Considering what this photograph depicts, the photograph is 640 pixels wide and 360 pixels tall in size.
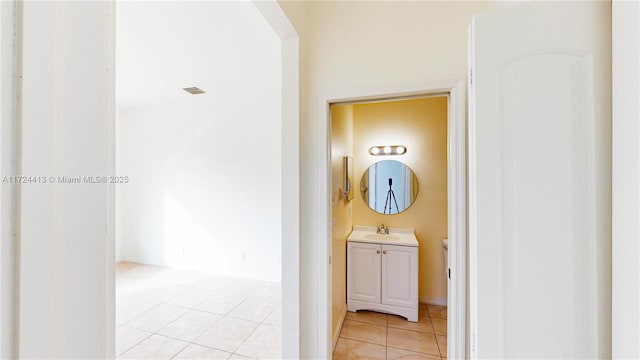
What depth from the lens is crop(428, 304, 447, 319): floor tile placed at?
2.84m

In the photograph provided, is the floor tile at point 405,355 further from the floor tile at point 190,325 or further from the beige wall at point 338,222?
the floor tile at point 190,325

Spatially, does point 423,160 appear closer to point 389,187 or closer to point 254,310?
point 389,187

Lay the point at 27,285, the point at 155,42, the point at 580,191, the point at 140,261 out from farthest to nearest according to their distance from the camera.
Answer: the point at 140,261
the point at 155,42
the point at 580,191
the point at 27,285

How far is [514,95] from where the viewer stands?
38.4 inches

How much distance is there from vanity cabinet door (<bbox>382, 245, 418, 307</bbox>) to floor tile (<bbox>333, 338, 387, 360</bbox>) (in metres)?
0.58

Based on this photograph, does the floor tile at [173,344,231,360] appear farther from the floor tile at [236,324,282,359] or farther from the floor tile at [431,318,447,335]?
the floor tile at [431,318,447,335]

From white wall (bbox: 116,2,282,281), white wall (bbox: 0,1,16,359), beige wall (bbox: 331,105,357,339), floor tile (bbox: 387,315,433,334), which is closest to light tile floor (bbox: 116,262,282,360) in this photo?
white wall (bbox: 116,2,282,281)

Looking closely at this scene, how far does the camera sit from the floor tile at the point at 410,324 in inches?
102

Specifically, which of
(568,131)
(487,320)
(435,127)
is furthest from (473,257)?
(435,127)

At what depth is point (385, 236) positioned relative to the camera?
3.10 m

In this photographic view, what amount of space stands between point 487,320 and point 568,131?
0.74 meters

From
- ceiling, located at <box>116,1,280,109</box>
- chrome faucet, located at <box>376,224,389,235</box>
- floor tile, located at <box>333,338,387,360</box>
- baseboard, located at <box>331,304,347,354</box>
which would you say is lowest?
floor tile, located at <box>333,338,387,360</box>

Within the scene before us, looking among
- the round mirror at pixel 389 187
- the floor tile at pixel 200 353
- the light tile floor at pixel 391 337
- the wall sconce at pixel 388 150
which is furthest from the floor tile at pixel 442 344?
the wall sconce at pixel 388 150

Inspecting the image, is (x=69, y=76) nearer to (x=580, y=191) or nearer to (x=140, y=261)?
(x=580, y=191)
